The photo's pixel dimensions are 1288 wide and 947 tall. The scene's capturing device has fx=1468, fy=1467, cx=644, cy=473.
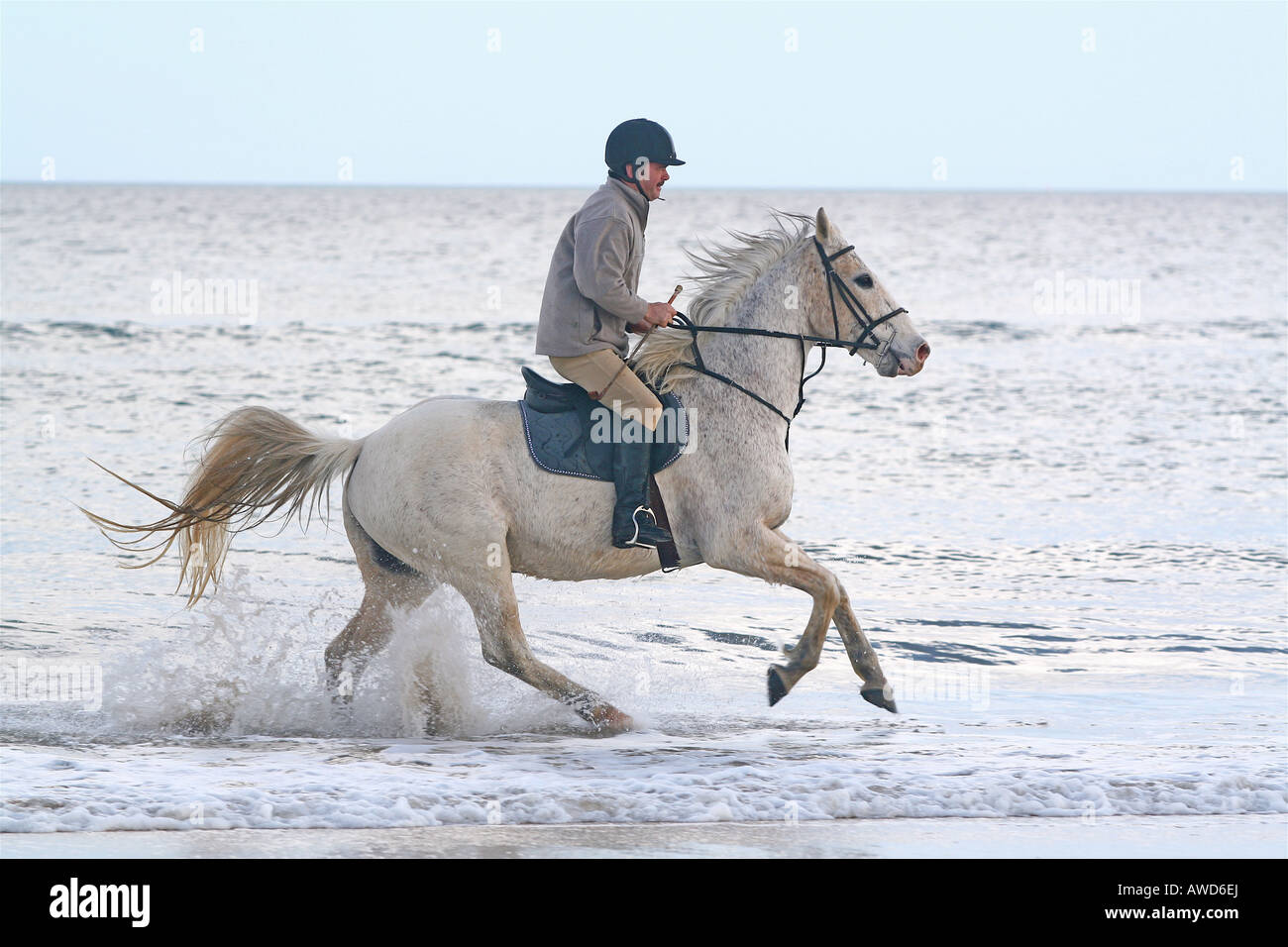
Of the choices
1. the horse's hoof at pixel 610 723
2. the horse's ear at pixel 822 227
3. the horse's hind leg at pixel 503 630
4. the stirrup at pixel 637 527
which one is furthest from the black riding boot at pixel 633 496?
the horse's ear at pixel 822 227

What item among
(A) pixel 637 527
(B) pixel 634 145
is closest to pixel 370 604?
(A) pixel 637 527

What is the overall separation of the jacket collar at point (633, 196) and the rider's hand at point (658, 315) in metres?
0.37

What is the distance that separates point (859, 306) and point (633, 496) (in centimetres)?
143

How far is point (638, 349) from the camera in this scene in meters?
6.91

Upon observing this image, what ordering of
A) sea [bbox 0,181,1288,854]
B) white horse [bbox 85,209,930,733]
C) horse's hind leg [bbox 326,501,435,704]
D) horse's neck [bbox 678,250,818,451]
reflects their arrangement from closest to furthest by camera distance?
sea [bbox 0,181,1288,854] → white horse [bbox 85,209,930,733] → horse's neck [bbox 678,250,818,451] → horse's hind leg [bbox 326,501,435,704]

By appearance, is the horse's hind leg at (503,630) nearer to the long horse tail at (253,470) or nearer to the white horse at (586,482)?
the white horse at (586,482)

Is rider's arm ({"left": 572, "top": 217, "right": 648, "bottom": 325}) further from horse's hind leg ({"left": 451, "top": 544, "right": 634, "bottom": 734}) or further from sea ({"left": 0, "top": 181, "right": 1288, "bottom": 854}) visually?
horse's hind leg ({"left": 451, "top": 544, "right": 634, "bottom": 734})

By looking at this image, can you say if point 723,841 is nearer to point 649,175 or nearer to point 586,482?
point 586,482

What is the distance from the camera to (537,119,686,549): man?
655 cm

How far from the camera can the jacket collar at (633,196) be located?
6.58 meters

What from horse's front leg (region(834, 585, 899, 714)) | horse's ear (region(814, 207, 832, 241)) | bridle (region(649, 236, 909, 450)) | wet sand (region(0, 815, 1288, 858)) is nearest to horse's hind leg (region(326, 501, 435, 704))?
bridle (region(649, 236, 909, 450))

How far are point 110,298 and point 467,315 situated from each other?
943 centimetres

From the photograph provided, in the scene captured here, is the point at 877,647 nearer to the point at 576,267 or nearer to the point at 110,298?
the point at 576,267
